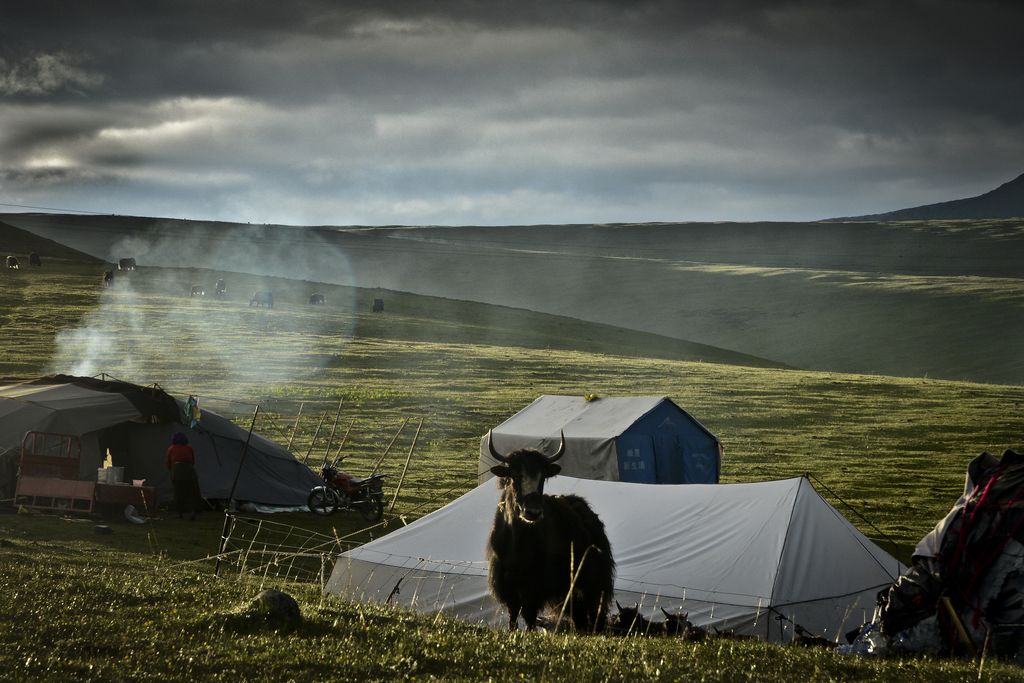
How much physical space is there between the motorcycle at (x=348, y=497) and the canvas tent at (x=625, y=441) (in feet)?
9.64

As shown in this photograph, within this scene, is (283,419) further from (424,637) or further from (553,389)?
(424,637)

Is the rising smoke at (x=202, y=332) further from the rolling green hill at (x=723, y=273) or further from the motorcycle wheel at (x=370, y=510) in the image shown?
the rolling green hill at (x=723, y=273)

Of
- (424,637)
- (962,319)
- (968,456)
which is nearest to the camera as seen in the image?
(424,637)

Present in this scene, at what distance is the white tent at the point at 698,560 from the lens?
519 inches

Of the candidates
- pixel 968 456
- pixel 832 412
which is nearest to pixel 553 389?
pixel 832 412

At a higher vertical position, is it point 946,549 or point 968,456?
point 946,549

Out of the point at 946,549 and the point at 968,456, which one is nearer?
the point at 946,549

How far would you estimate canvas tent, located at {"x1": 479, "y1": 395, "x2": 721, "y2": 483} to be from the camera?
26.3 metres

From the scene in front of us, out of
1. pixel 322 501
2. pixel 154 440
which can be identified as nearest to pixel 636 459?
pixel 322 501

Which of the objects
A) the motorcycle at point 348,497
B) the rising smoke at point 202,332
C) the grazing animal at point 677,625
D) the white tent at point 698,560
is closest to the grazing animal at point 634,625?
the grazing animal at point 677,625

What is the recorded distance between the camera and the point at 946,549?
389 inches

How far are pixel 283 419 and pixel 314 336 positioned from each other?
26965mm

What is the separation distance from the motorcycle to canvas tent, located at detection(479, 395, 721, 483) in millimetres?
2937

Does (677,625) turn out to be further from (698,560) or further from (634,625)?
(698,560)
